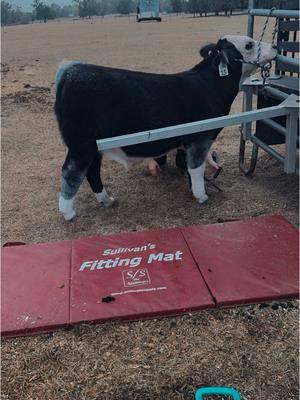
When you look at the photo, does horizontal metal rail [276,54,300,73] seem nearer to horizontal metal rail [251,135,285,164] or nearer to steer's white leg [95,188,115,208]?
horizontal metal rail [251,135,285,164]

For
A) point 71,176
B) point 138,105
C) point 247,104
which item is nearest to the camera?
point 138,105

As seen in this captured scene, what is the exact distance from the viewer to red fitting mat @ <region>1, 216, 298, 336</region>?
2791 millimetres

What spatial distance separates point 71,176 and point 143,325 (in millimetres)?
1612

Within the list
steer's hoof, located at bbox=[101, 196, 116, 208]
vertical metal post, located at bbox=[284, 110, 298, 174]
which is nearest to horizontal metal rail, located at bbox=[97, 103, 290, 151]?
vertical metal post, located at bbox=[284, 110, 298, 174]

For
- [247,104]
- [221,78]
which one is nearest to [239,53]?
[221,78]

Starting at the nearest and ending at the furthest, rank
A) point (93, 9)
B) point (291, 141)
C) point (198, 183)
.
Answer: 1. point (291, 141)
2. point (198, 183)
3. point (93, 9)

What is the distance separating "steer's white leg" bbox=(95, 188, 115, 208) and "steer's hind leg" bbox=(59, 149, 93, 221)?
0.31 metres

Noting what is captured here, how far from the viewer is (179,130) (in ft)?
10.9

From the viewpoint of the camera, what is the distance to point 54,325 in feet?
8.85

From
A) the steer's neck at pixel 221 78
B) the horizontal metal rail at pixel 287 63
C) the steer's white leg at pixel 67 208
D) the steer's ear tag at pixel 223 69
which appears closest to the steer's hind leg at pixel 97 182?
the steer's white leg at pixel 67 208

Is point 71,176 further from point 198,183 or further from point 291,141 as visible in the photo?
point 291,141

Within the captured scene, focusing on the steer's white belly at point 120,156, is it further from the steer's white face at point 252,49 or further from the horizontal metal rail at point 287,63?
the horizontal metal rail at point 287,63

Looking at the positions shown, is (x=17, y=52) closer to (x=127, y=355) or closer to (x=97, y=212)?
(x=97, y=212)

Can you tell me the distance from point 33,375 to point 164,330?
71 cm
